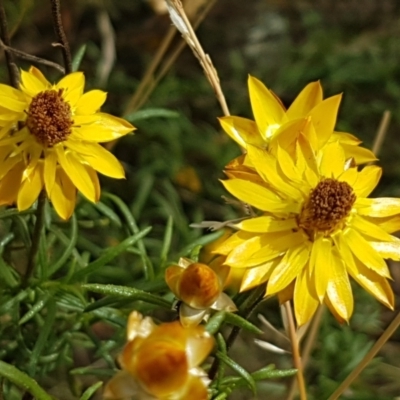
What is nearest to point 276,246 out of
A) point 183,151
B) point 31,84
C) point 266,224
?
point 266,224

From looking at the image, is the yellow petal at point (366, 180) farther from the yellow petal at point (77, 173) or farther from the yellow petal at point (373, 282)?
the yellow petal at point (77, 173)

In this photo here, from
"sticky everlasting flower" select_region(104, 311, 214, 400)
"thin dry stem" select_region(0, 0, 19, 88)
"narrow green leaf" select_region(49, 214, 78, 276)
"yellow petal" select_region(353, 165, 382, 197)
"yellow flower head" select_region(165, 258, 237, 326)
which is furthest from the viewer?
"narrow green leaf" select_region(49, 214, 78, 276)

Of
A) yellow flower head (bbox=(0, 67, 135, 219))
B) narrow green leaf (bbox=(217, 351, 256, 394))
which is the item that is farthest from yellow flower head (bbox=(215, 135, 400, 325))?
yellow flower head (bbox=(0, 67, 135, 219))

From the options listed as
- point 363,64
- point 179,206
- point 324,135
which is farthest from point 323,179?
point 363,64

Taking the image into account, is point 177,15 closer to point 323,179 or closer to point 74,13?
point 323,179

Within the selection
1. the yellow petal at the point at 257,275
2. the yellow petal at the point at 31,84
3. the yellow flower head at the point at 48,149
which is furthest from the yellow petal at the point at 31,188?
the yellow petal at the point at 257,275

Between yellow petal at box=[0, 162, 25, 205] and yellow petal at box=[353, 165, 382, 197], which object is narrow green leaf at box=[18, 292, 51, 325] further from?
yellow petal at box=[353, 165, 382, 197]

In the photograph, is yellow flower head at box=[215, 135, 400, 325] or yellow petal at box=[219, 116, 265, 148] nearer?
yellow flower head at box=[215, 135, 400, 325]
